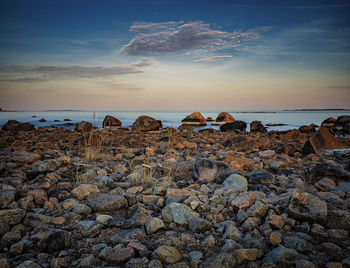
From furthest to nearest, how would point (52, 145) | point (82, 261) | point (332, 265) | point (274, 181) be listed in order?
point (52, 145) → point (274, 181) → point (82, 261) → point (332, 265)

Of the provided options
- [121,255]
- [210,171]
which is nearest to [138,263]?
[121,255]

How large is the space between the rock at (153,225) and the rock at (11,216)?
1.41 m

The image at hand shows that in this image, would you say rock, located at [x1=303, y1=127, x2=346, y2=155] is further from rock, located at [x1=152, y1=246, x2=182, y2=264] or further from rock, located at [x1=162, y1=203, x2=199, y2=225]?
rock, located at [x1=152, y1=246, x2=182, y2=264]

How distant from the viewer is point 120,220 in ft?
8.30

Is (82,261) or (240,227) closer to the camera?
(82,261)

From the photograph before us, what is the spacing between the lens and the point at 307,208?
2436mm

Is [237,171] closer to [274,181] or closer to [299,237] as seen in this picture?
[274,181]

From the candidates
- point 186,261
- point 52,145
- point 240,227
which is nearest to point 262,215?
point 240,227

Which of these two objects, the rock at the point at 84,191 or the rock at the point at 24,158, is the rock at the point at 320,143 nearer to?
the rock at the point at 84,191

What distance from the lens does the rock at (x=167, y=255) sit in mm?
1872

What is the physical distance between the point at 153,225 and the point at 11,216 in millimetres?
1557

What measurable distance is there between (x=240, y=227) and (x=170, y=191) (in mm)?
1150

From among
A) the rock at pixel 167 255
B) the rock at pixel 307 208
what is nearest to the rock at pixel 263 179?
the rock at pixel 307 208

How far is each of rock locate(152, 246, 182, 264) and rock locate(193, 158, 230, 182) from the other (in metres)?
2.10
